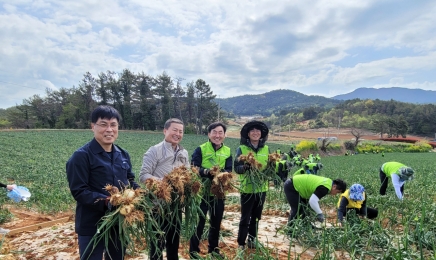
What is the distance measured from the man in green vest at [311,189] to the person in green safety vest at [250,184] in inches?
20.7

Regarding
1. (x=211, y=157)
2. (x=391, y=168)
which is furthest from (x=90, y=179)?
(x=391, y=168)

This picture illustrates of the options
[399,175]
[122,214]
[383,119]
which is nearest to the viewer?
[122,214]

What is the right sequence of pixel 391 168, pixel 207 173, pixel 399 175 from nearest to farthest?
pixel 207 173, pixel 399 175, pixel 391 168

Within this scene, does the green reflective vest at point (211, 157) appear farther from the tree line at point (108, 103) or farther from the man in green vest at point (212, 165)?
the tree line at point (108, 103)

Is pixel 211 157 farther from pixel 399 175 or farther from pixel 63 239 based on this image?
pixel 399 175

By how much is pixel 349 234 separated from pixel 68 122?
4560 cm

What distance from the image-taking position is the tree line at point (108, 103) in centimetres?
4119

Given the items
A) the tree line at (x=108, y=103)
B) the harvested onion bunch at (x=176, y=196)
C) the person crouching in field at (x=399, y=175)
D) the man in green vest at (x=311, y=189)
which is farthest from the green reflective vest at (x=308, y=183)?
the tree line at (x=108, y=103)

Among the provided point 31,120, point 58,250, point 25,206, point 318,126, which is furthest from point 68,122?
point 318,126

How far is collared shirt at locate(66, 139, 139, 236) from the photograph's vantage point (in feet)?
6.08

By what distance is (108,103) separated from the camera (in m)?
43.7

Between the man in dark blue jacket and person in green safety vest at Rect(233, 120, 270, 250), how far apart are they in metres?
1.62

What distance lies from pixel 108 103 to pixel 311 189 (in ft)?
148

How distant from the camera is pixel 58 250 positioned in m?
3.49
